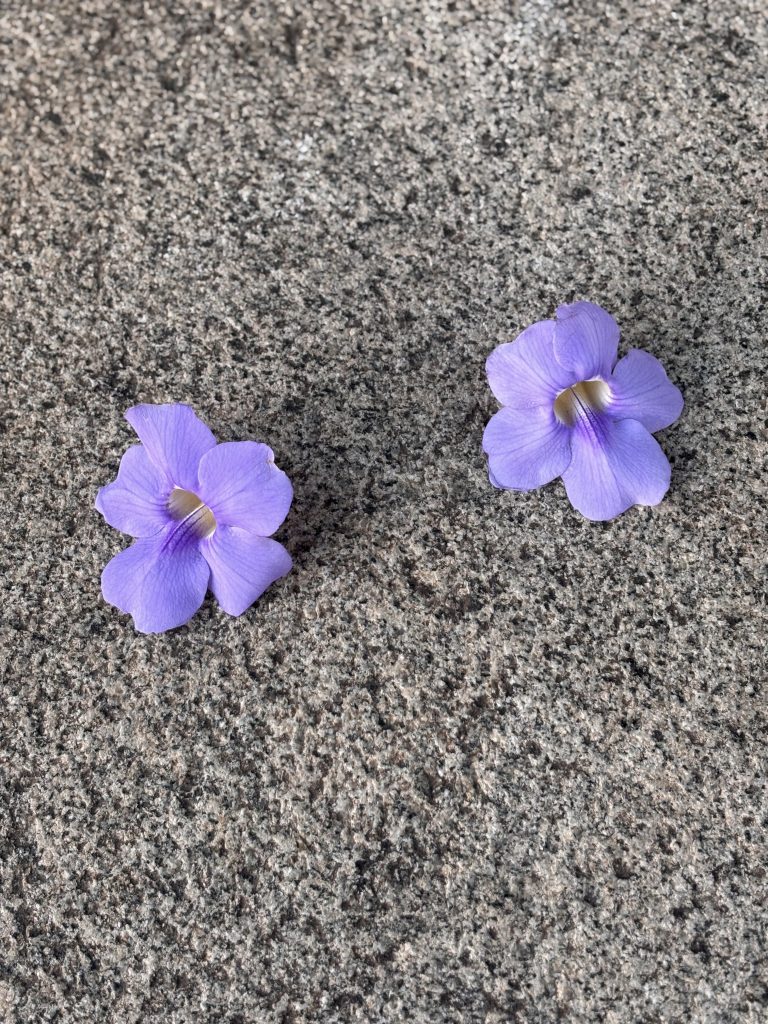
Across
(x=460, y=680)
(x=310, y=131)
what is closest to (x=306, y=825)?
(x=460, y=680)

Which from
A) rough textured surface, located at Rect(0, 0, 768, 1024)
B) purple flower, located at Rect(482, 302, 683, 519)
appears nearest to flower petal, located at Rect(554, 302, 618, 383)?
purple flower, located at Rect(482, 302, 683, 519)

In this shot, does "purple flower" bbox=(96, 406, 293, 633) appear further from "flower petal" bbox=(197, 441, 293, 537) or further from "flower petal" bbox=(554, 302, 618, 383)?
"flower petal" bbox=(554, 302, 618, 383)

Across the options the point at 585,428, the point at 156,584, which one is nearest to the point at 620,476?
the point at 585,428

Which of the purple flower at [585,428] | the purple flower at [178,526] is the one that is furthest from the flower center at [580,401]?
the purple flower at [178,526]

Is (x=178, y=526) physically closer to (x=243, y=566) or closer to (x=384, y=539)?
(x=243, y=566)

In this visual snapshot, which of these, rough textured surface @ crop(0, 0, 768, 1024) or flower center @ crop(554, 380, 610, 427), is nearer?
rough textured surface @ crop(0, 0, 768, 1024)

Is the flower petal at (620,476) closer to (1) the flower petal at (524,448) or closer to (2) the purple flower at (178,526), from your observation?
(1) the flower petal at (524,448)
